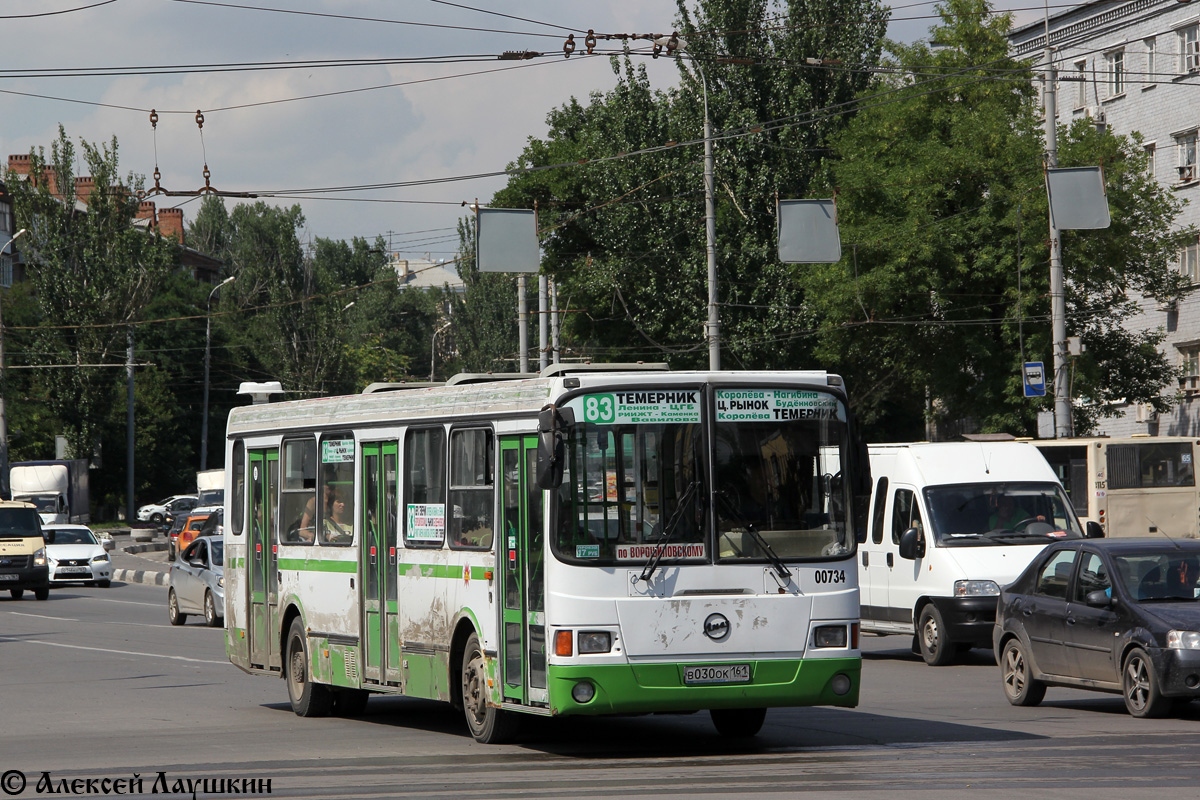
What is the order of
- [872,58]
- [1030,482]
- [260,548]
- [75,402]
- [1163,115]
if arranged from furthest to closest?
[75,402] → [1163,115] → [872,58] → [1030,482] → [260,548]

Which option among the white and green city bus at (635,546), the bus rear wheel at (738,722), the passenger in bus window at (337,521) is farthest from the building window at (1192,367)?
the white and green city bus at (635,546)

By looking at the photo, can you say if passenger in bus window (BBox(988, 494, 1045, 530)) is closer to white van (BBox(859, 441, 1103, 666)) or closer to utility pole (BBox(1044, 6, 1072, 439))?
white van (BBox(859, 441, 1103, 666))

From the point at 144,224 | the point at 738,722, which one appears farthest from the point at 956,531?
the point at 144,224

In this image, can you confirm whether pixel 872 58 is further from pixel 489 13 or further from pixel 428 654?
pixel 428 654

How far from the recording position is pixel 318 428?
1413 cm

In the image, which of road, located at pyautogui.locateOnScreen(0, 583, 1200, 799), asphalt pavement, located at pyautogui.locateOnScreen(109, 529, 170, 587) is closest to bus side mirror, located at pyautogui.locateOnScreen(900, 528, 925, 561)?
road, located at pyautogui.locateOnScreen(0, 583, 1200, 799)

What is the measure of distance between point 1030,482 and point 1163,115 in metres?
35.6

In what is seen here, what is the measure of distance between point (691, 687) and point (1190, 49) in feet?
144

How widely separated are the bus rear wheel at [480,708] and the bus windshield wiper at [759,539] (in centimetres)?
194

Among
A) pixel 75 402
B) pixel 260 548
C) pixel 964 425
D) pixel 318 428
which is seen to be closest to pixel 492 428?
pixel 318 428

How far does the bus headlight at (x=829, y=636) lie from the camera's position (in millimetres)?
11013

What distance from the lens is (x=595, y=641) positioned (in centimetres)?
1057

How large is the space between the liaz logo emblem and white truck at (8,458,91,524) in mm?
51121

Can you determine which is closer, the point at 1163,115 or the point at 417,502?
the point at 417,502
